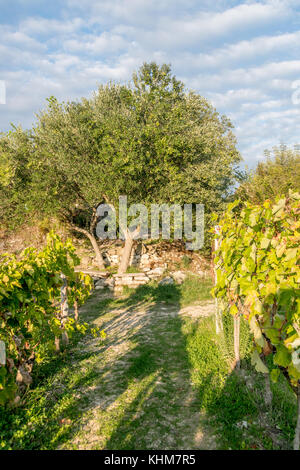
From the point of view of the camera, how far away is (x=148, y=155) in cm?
1230

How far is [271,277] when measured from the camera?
335cm

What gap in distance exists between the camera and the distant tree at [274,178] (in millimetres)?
16141

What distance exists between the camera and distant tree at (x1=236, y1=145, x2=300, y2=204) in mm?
16141

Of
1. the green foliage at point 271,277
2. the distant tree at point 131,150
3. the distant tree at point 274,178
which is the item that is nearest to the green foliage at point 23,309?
the green foliage at point 271,277

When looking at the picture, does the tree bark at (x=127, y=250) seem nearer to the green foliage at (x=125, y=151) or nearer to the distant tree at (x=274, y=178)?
the green foliage at (x=125, y=151)

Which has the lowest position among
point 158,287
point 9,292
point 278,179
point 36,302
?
point 158,287

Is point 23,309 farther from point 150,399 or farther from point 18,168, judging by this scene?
point 18,168

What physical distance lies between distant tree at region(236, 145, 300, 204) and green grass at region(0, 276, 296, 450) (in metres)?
10.1

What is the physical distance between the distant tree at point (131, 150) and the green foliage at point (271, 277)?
27.2 ft

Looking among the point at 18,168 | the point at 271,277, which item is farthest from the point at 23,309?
the point at 18,168

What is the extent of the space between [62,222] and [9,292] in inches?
559
